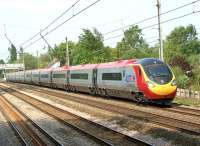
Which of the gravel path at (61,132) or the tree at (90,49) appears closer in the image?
the gravel path at (61,132)

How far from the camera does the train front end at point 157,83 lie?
22.5m

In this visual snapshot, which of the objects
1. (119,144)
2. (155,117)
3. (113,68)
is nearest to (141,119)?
(155,117)

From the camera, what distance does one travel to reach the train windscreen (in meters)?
22.8

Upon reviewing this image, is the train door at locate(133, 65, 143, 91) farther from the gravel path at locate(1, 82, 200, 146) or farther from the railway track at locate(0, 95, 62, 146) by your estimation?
the railway track at locate(0, 95, 62, 146)

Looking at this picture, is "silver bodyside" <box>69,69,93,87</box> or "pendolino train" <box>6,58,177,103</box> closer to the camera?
"pendolino train" <box>6,58,177,103</box>

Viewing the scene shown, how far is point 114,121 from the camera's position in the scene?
18672 mm

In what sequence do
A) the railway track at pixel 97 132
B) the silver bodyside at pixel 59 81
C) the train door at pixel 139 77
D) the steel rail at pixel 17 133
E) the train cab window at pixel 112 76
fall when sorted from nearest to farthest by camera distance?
1. the railway track at pixel 97 132
2. the steel rail at pixel 17 133
3. the train door at pixel 139 77
4. the train cab window at pixel 112 76
5. the silver bodyside at pixel 59 81

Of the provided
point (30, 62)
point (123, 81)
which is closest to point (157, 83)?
point (123, 81)

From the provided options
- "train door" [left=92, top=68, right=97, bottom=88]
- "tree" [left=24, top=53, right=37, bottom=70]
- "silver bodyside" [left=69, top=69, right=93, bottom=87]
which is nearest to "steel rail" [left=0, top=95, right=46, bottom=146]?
"train door" [left=92, top=68, right=97, bottom=88]

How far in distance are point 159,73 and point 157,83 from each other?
0.66m

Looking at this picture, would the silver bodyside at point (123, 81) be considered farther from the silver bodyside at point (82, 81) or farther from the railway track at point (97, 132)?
the railway track at point (97, 132)

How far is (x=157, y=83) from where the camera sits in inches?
894

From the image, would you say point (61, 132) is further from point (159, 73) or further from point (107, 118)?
point (159, 73)

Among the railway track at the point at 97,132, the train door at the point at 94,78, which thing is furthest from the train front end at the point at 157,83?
the train door at the point at 94,78
